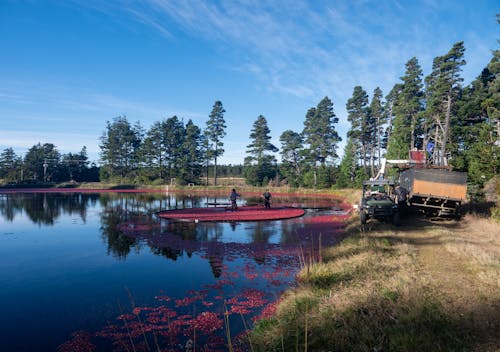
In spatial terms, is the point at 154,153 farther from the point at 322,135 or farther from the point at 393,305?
the point at 393,305

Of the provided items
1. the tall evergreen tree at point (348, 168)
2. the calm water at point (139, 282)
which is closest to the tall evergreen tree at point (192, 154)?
the tall evergreen tree at point (348, 168)

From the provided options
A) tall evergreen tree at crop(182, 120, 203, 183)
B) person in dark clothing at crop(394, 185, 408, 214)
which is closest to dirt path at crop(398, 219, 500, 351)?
person in dark clothing at crop(394, 185, 408, 214)

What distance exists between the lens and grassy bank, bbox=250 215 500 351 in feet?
16.3

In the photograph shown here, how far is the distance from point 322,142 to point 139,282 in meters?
56.7

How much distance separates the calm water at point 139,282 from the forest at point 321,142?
2620 centimetres

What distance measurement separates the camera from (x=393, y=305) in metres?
5.98

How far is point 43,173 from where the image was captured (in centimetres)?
8106

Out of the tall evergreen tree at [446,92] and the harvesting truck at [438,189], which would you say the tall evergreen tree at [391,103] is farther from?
the harvesting truck at [438,189]

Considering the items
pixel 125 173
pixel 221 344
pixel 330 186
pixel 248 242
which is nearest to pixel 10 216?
pixel 248 242

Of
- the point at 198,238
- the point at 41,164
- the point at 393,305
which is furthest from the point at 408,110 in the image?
the point at 41,164

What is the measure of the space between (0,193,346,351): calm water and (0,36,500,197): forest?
2620 centimetres

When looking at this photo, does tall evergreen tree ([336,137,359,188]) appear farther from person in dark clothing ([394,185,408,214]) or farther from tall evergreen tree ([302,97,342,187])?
person in dark clothing ([394,185,408,214])

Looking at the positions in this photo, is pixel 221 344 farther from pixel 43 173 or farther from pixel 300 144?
pixel 43 173

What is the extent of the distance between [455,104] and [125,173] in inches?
2958
